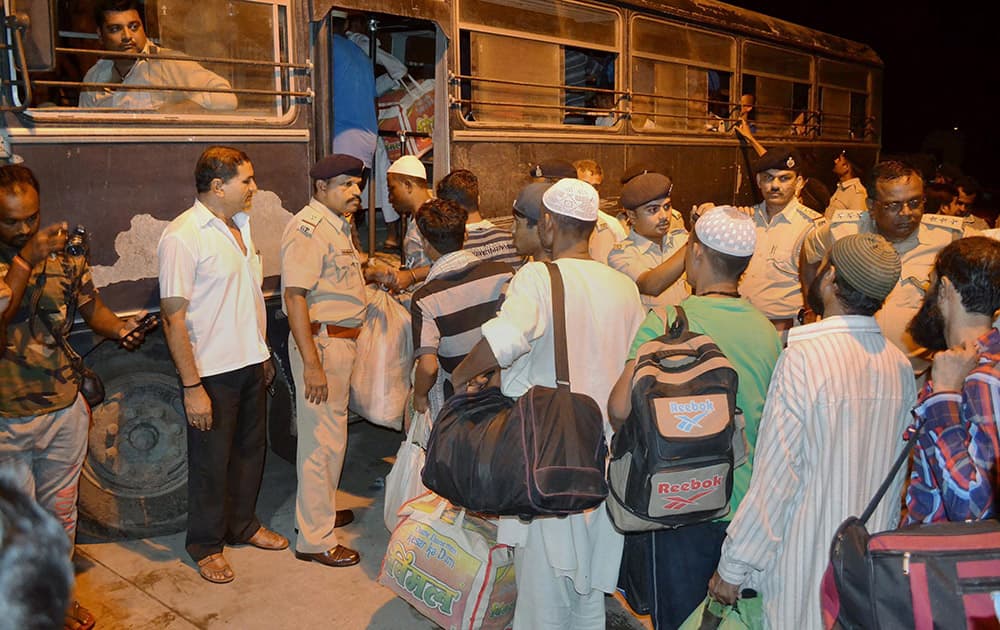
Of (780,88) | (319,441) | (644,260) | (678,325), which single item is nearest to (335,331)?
(319,441)

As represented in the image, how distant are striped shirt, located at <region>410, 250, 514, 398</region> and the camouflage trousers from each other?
1.42m

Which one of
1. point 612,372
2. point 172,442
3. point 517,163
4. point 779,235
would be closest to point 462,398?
point 612,372

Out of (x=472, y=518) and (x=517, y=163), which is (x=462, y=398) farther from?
(x=517, y=163)

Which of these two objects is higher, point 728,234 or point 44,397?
point 728,234

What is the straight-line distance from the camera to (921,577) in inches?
66.2

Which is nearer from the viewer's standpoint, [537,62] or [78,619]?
[78,619]

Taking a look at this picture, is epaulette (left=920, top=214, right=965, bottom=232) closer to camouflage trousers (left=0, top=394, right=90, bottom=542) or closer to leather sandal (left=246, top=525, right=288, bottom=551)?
leather sandal (left=246, top=525, right=288, bottom=551)

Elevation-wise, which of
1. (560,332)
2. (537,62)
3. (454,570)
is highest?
(537,62)

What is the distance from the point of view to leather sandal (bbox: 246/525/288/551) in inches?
169

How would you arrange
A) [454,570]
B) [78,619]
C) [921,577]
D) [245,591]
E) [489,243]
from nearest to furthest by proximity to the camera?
[921,577] < [454,570] < [78,619] < [245,591] < [489,243]

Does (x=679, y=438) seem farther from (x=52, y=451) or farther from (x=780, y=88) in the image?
(x=780, y=88)

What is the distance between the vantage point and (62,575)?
1.58 meters

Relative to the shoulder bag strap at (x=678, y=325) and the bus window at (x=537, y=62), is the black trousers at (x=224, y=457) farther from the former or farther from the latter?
the bus window at (x=537, y=62)

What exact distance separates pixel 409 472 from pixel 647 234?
166 cm
